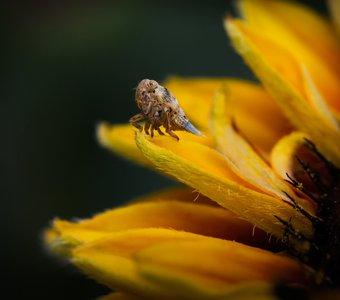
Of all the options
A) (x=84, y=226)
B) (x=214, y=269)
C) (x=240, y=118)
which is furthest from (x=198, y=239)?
(x=240, y=118)

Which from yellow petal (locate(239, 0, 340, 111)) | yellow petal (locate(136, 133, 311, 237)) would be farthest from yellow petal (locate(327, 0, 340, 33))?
yellow petal (locate(136, 133, 311, 237))

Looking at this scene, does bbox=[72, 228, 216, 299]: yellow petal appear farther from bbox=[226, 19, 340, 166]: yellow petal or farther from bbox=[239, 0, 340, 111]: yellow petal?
bbox=[239, 0, 340, 111]: yellow petal

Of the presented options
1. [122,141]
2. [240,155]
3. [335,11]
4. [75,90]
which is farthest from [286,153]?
[75,90]

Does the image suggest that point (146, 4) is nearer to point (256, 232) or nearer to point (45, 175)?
point (45, 175)

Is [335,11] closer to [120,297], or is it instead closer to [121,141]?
[121,141]

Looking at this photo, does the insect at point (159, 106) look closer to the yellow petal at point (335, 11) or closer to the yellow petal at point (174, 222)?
the yellow petal at point (174, 222)

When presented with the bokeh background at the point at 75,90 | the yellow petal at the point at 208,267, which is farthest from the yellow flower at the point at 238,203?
the bokeh background at the point at 75,90
